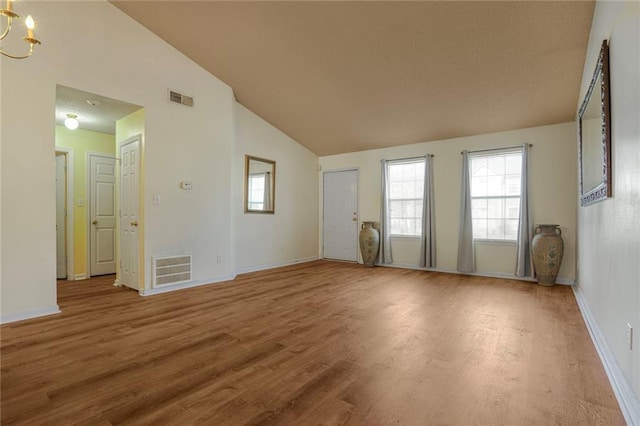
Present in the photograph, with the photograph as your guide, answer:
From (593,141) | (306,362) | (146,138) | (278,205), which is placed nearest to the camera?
(306,362)

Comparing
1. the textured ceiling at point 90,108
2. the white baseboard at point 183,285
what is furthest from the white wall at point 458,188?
the textured ceiling at point 90,108

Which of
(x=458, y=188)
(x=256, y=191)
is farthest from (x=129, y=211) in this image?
(x=458, y=188)

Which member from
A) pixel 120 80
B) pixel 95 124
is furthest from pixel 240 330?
pixel 95 124

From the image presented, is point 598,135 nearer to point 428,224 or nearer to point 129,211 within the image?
point 428,224

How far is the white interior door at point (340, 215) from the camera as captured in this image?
22.4 ft

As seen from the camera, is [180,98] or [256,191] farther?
[256,191]

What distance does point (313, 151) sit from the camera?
714 centimetres

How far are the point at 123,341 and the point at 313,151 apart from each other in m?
5.40

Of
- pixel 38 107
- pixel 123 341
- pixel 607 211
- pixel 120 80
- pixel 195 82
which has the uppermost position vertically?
pixel 195 82

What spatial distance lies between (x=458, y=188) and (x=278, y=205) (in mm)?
3369

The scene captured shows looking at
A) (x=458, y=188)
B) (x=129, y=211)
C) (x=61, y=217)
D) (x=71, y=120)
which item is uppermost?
(x=71, y=120)

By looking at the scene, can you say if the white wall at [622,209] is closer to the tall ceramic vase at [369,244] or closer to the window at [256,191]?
the tall ceramic vase at [369,244]

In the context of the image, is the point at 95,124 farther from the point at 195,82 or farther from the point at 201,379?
the point at 201,379

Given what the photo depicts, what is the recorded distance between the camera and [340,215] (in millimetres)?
7039
